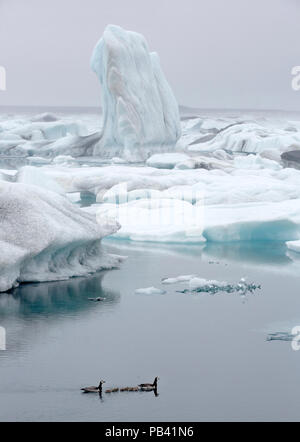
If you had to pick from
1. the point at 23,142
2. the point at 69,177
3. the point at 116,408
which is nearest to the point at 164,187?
the point at 69,177

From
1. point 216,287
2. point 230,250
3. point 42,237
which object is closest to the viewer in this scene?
point 42,237

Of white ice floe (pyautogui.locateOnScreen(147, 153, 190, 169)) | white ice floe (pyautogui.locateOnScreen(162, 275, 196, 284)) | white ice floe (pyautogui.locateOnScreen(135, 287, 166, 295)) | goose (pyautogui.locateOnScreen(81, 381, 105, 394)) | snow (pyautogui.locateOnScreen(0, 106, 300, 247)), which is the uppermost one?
goose (pyautogui.locateOnScreen(81, 381, 105, 394))

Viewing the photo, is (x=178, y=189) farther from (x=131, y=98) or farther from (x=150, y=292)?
(x=131, y=98)

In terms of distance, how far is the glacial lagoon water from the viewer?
423 centimetres

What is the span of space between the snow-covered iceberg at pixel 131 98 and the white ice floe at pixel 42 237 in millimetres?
11803

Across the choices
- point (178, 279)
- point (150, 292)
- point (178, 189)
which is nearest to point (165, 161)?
point (178, 189)

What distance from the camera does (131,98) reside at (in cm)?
1945

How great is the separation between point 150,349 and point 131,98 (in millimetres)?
14680

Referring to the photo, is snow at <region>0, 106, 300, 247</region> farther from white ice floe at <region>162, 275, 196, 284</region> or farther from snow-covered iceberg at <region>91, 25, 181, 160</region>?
white ice floe at <region>162, 275, 196, 284</region>

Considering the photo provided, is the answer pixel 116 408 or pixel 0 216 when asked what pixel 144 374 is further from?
A: pixel 0 216

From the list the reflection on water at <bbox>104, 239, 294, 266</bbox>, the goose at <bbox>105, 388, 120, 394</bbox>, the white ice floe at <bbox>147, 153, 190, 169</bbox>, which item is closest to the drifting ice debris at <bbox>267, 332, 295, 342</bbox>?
the goose at <bbox>105, 388, 120, 394</bbox>

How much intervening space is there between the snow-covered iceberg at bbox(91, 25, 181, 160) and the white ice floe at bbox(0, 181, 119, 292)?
11803 mm

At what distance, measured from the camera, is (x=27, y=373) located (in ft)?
15.5

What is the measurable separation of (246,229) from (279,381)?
5.51m
